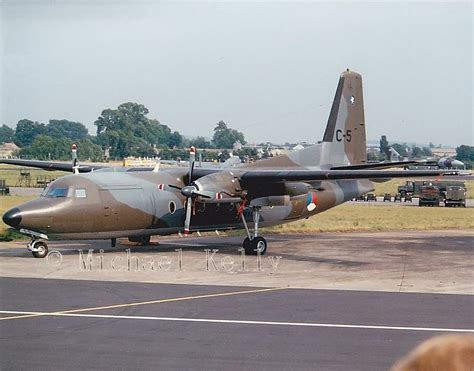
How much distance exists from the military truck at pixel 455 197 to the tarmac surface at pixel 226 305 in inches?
1193

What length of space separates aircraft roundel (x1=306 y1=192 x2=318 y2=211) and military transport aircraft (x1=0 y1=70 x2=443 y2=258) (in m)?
0.04

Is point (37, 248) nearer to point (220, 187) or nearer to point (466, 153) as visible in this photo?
point (220, 187)

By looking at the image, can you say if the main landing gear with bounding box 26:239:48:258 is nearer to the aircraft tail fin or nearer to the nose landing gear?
the nose landing gear

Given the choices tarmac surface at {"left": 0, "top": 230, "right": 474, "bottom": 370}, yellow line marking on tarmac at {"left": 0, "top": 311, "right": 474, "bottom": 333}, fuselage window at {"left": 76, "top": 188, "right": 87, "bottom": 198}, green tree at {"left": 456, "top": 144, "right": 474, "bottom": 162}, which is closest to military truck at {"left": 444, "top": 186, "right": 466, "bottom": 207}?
tarmac surface at {"left": 0, "top": 230, "right": 474, "bottom": 370}

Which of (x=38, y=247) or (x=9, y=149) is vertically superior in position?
(x=9, y=149)

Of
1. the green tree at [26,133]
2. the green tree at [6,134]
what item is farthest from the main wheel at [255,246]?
the green tree at [26,133]

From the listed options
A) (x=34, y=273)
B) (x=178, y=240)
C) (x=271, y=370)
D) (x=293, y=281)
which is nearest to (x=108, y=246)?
(x=178, y=240)

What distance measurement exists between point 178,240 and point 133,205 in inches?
256

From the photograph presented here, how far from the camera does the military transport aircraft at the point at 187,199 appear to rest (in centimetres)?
2209

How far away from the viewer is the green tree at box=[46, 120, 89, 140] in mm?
80694

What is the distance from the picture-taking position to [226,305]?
631 inches

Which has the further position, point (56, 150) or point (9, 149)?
point (9, 149)

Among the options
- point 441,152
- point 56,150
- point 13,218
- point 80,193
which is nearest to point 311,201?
Answer: point 80,193

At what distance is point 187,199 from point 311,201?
560cm
